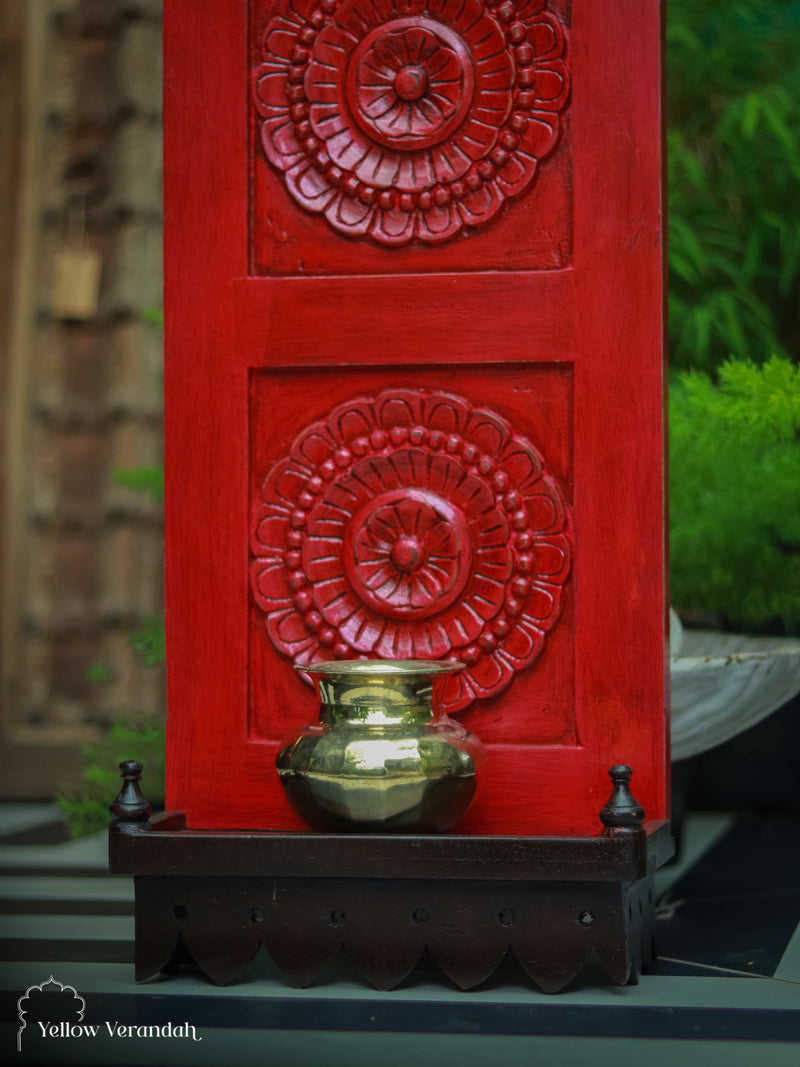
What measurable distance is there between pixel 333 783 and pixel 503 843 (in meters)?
0.17

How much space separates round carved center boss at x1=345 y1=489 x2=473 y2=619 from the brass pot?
138mm

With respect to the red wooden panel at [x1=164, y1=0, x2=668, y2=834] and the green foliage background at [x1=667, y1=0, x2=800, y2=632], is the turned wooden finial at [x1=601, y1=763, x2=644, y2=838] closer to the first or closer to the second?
the red wooden panel at [x1=164, y1=0, x2=668, y2=834]

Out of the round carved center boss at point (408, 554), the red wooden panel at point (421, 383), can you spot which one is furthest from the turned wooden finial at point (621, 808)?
the round carved center boss at point (408, 554)

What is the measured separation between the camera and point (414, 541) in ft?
4.81

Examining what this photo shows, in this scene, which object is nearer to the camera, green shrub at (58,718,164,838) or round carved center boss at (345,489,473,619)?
round carved center boss at (345,489,473,619)

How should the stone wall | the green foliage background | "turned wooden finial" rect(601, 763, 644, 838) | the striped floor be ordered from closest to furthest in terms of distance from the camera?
1. the striped floor
2. "turned wooden finial" rect(601, 763, 644, 838)
3. the green foliage background
4. the stone wall

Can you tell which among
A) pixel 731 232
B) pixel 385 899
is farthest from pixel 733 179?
pixel 385 899

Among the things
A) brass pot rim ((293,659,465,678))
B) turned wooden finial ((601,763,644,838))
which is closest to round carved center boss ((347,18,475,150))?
brass pot rim ((293,659,465,678))

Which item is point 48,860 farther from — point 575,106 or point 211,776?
point 575,106

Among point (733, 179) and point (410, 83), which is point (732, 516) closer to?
point (733, 179)

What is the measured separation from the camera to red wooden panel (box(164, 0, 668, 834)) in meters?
1.43

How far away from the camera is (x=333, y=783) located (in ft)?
4.21

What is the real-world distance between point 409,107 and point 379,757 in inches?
27.8

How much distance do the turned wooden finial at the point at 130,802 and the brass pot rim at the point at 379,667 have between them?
0.63 ft
